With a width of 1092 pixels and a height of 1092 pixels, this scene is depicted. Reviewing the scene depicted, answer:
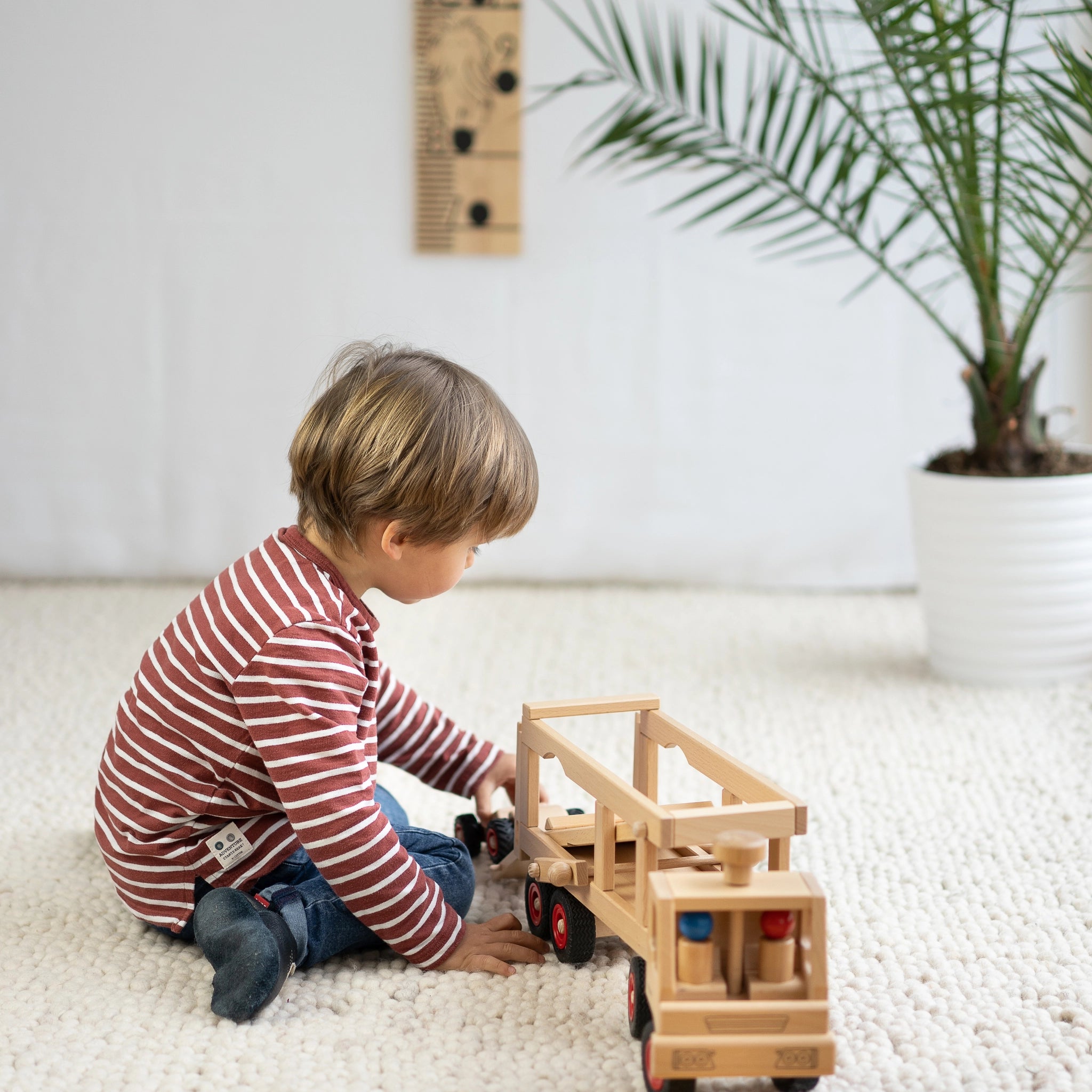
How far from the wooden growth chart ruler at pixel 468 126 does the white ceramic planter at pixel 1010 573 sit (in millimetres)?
995

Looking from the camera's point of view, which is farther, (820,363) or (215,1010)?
(820,363)

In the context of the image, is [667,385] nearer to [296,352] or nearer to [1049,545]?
[296,352]

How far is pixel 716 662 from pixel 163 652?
1087 mm

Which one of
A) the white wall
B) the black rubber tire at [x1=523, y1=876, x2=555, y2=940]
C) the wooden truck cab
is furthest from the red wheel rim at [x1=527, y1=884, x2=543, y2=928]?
the white wall

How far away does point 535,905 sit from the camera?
102cm

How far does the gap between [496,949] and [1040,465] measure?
116 cm

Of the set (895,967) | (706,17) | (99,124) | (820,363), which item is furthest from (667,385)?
(895,967)

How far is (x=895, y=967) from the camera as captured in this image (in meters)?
0.98

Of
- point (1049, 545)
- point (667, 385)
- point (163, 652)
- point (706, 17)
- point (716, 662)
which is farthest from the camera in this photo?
point (667, 385)

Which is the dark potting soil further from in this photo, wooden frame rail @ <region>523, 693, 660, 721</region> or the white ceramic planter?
wooden frame rail @ <region>523, 693, 660, 721</region>

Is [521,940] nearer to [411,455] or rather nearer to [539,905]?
[539,905]

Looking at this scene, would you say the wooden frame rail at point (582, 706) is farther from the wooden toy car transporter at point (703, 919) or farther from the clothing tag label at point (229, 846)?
the clothing tag label at point (229, 846)

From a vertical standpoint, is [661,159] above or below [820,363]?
above

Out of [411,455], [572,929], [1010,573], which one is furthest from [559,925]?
[1010,573]
